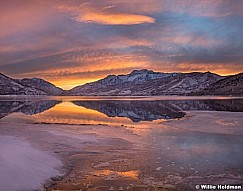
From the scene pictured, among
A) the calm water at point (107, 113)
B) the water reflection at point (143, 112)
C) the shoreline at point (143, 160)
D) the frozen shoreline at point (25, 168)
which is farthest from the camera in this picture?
the water reflection at point (143, 112)

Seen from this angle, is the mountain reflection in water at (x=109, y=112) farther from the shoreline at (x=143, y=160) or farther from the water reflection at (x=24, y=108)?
the shoreline at (x=143, y=160)

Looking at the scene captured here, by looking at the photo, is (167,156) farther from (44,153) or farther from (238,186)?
(44,153)

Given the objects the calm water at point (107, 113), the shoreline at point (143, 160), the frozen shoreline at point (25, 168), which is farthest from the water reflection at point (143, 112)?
the frozen shoreline at point (25, 168)

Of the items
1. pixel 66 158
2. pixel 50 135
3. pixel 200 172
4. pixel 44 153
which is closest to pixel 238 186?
pixel 200 172

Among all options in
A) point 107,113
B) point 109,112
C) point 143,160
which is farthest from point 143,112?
point 143,160

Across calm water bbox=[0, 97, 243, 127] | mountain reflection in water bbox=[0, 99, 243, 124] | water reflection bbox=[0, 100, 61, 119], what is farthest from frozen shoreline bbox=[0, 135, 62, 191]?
water reflection bbox=[0, 100, 61, 119]

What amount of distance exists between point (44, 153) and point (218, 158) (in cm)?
901

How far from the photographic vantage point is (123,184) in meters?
10.3

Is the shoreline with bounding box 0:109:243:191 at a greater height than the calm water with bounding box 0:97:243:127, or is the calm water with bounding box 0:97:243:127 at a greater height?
the calm water with bounding box 0:97:243:127

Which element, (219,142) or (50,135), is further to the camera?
(50,135)

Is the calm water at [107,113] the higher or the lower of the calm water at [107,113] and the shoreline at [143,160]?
the higher

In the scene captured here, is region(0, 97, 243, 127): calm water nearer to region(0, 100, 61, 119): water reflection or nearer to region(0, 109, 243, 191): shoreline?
region(0, 100, 61, 119): water reflection

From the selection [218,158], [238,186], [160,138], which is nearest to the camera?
[238,186]

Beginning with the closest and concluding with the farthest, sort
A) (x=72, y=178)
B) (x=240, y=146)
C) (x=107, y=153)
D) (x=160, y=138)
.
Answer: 1. (x=72, y=178)
2. (x=107, y=153)
3. (x=240, y=146)
4. (x=160, y=138)
